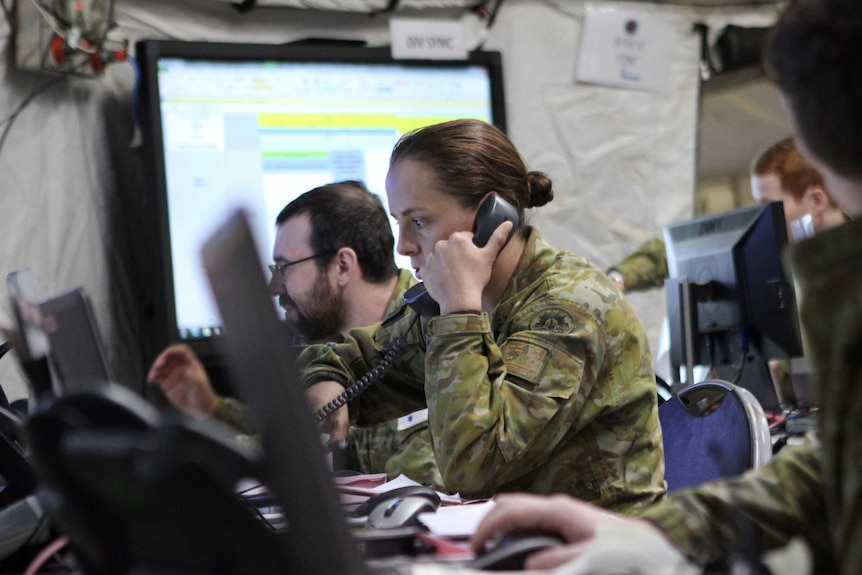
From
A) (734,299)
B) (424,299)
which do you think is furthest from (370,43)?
(424,299)

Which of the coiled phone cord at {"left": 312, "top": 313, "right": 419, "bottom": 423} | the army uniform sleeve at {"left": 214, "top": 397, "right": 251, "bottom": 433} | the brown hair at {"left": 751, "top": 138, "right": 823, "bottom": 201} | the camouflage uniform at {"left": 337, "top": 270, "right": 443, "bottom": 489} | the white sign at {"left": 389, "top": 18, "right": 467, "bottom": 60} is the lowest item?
the camouflage uniform at {"left": 337, "top": 270, "right": 443, "bottom": 489}

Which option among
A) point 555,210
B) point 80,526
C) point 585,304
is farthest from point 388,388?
point 555,210

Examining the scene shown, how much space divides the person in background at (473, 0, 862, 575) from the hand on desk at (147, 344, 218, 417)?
0.87ft

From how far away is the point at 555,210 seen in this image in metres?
3.54

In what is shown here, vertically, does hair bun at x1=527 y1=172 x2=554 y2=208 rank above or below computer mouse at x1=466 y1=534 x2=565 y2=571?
above

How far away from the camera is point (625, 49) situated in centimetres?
367

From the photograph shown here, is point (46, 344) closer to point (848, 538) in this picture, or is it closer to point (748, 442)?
point (848, 538)

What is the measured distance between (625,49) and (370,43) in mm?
948

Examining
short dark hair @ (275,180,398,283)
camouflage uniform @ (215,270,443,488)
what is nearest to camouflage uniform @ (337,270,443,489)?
camouflage uniform @ (215,270,443,488)

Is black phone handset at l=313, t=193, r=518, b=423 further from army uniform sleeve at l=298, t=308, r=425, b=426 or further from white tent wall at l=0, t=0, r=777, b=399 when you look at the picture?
white tent wall at l=0, t=0, r=777, b=399

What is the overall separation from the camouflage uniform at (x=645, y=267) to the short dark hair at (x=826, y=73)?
267 centimetres

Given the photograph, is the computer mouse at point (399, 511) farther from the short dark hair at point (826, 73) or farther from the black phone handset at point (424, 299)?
the short dark hair at point (826, 73)

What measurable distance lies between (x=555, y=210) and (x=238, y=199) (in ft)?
9.66

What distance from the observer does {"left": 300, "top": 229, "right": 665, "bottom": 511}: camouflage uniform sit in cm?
146
